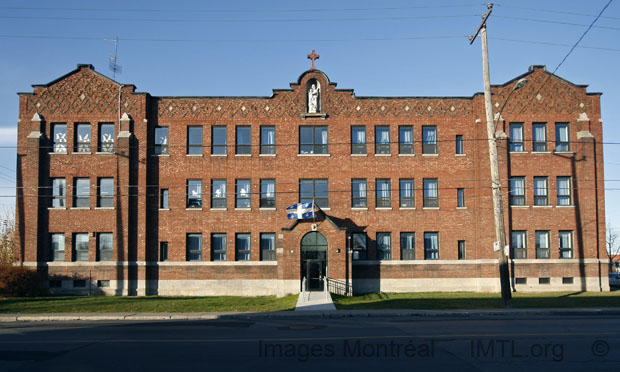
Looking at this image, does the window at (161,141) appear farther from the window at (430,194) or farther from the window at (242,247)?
the window at (430,194)

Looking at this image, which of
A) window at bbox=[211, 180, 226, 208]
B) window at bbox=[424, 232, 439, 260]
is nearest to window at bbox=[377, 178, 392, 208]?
window at bbox=[424, 232, 439, 260]

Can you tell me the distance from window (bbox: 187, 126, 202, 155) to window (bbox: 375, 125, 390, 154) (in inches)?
438

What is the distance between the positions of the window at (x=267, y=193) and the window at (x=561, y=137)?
18.0 m

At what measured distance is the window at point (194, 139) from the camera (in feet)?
111

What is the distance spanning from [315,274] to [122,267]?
37.8 ft

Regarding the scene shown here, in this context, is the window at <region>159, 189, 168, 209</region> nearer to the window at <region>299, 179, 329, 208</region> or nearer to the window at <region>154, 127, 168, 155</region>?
the window at <region>154, 127, 168, 155</region>

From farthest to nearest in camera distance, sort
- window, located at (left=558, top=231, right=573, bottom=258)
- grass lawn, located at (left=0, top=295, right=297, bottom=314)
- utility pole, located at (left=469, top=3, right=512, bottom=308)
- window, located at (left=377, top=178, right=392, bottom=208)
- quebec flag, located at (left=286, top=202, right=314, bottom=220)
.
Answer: window, located at (left=377, top=178, right=392, bottom=208)
window, located at (left=558, top=231, right=573, bottom=258)
quebec flag, located at (left=286, top=202, right=314, bottom=220)
utility pole, located at (left=469, top=3, right=512, bottom=308)
grass lawn, located at (left=0, top=295, right=297, bottom=314)

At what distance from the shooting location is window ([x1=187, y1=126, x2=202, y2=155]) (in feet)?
111

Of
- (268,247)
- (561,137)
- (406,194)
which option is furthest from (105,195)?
(561,137)

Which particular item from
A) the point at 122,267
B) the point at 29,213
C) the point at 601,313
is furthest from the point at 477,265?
the point at 29,213

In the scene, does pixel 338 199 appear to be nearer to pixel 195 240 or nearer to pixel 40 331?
pixel 195 240

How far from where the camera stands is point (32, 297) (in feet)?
100

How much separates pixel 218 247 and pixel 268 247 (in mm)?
3127

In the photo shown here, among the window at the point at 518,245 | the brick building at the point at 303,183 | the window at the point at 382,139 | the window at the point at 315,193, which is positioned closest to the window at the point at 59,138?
the brick building at the point at 303,183
